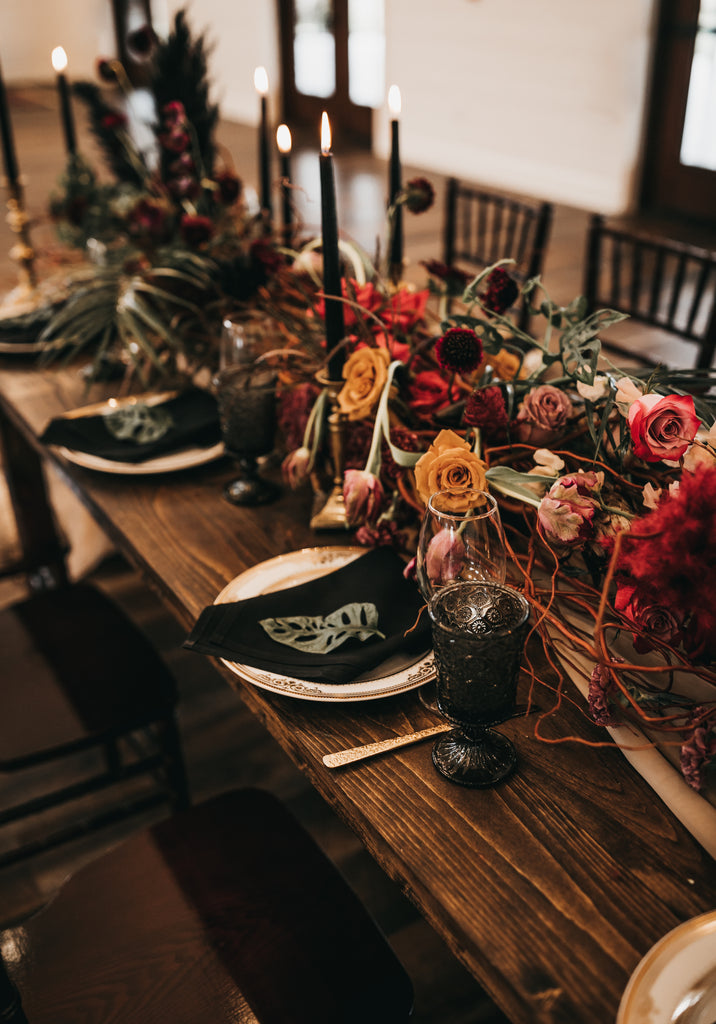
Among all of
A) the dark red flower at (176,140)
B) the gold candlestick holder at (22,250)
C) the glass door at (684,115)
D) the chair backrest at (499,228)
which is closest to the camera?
the dark red flower at (176,140)

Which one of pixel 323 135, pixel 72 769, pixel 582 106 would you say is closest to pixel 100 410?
pixel 323 135

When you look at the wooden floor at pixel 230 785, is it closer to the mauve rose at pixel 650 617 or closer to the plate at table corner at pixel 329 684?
the plate at table corner at pixel 329 684

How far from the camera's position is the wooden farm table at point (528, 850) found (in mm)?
628

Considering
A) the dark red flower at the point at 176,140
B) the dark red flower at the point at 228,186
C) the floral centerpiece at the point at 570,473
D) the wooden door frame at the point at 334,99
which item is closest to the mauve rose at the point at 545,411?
the floral centerpiece at the point at 570,473

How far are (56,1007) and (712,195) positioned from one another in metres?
4.98

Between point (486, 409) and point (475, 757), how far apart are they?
353 mm

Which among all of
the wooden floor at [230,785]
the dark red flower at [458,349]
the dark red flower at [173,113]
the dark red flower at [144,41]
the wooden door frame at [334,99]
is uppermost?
the dark red flower at [144,41]

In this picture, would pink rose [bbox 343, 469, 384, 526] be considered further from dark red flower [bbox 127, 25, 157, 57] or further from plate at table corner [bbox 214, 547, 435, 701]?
dark red flower [bbox 127, 25, 157, 57]

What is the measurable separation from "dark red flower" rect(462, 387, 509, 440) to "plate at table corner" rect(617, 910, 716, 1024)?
0.50 metres

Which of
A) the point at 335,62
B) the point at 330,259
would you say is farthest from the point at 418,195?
the point at 335,62

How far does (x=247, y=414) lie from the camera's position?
1168mm

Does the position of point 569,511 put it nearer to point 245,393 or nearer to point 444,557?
point 444,557

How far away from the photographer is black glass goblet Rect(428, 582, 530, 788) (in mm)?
716

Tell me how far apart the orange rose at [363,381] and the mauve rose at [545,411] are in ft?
0.54
